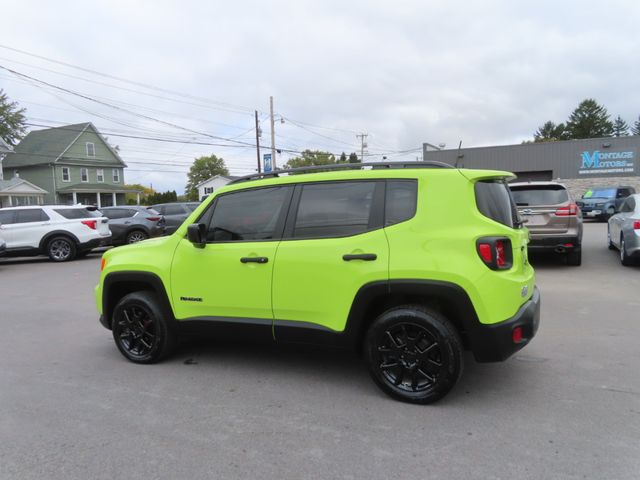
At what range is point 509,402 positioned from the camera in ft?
11.5

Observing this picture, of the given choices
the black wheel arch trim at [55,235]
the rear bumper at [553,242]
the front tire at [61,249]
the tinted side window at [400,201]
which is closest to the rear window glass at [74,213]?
the black wheel arch trim at [55,235]

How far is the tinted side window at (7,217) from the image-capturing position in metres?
12.9

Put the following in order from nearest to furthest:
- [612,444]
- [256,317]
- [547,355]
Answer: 1. [612,444]
2. [256,317]
3. [547,355]

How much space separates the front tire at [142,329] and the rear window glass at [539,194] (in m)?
7.01

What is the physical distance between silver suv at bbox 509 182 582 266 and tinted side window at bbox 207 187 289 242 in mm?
6286

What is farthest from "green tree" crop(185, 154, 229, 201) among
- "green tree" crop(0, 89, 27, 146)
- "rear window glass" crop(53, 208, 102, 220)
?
"rear window glass" crop(53, 208, 102, 220)

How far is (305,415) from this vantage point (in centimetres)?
339

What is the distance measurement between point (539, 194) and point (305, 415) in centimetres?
735

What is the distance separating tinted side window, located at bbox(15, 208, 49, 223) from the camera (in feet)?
42.7

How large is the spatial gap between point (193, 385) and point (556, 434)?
2802 millimetres

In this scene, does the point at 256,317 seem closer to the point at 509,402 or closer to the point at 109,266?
the point at 109,266

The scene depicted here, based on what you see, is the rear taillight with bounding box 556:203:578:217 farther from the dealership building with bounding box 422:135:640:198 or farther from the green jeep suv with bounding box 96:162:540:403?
the dealership building with bounding box 422:135:640:198

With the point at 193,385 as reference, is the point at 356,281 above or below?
above

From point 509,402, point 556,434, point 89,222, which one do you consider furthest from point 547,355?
point 89,222
